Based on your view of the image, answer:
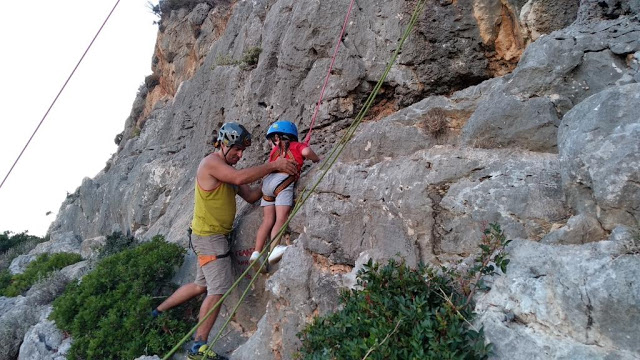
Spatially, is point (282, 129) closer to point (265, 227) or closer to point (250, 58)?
point (265, 227)

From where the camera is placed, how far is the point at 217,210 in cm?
629

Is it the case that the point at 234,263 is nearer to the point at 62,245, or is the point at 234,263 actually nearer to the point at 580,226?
the point at 580,226

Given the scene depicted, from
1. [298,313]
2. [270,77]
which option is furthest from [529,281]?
[270,77]

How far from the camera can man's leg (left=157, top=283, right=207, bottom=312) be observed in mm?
6473

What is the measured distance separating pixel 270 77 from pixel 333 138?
2.06 m

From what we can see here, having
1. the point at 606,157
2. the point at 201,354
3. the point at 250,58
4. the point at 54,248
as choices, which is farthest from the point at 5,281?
the point at 606,157

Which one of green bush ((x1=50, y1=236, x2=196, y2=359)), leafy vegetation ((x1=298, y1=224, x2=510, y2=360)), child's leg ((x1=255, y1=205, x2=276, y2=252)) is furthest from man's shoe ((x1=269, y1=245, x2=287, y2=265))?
leafy vegetation ((x1=298, y1=224, x2=510, y2=360))

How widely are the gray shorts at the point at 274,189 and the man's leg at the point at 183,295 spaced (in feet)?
4.95

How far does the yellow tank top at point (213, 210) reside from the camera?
6.26 m

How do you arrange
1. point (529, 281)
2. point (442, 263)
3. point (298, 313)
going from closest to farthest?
point (529, 281), point (442, 263), point (298, 313)

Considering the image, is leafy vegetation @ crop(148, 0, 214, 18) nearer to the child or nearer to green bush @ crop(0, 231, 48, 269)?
green bush @ crop(0, 231, 48, 269)

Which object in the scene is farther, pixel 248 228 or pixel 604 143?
pixel 248 228

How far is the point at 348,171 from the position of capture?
18.2 feet

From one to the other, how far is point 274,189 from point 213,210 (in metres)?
0.87
